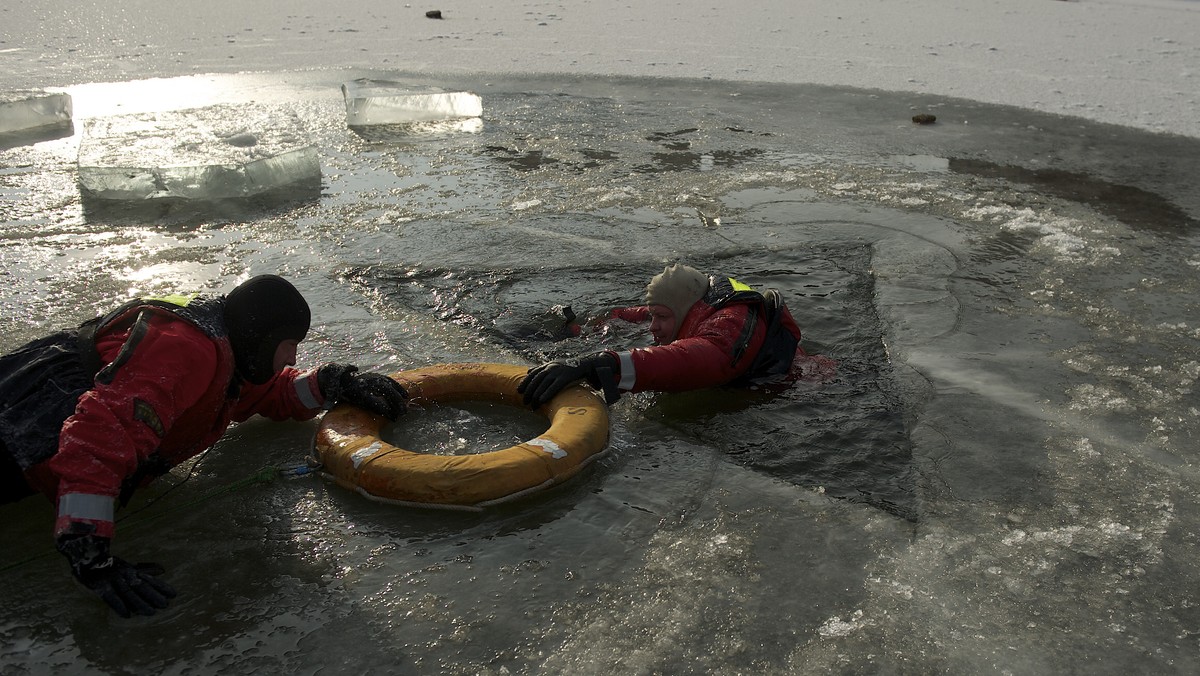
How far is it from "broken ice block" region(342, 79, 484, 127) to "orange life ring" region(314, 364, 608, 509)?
6.10m

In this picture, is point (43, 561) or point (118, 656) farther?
point (43, 561)

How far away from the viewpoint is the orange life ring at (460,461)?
318 cm

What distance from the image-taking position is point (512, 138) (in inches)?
346

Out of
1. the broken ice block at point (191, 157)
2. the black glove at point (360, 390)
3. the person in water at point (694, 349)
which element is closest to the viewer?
the black glove at point (360, 390)

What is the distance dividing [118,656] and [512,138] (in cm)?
678

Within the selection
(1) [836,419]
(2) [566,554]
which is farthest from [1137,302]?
(2) [566,554]

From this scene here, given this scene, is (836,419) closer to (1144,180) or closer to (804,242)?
(804,242)

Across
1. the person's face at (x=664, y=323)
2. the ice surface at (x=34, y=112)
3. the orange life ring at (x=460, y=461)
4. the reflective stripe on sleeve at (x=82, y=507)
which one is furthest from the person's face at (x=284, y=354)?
the ice surface at (x=34, y=112)

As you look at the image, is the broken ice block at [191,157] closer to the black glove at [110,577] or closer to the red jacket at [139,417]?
the red jacket at [139,417]

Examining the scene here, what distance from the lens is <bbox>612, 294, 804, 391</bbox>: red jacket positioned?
3896 mm

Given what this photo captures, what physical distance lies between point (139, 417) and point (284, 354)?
56 centimetres

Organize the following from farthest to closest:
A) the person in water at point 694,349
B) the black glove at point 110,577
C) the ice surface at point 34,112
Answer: the ice surface at point 34,112
the person in water at point 694,349
the black glove at point 110,577

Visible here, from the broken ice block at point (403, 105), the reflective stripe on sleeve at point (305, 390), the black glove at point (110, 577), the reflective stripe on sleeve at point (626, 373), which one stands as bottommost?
the black glove at point (110, 577)

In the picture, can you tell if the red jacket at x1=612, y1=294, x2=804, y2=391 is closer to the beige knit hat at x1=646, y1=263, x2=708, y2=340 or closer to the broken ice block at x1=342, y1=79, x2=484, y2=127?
the beige knit hat at x1=646, y1=263, x2=708, y2=340
